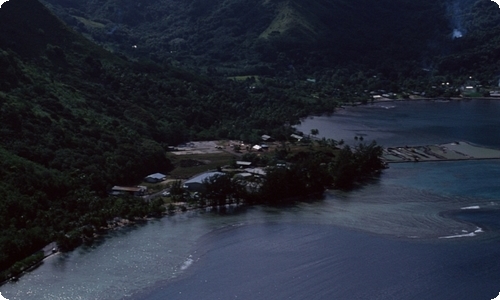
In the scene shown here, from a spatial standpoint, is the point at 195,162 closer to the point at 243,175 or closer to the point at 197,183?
the point at 243,175

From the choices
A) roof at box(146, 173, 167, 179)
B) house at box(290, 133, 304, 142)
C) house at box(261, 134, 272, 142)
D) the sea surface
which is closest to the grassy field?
roof at box(146, 173, 167, 179)

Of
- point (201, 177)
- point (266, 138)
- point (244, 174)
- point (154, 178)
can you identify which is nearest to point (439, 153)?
point (266, 138)

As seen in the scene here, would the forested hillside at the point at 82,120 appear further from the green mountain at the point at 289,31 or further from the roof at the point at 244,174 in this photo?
the green mountain at the point at 289,31

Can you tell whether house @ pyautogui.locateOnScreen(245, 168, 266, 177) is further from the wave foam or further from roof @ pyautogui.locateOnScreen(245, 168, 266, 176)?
the wave foam

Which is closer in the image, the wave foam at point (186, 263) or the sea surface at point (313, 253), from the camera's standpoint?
the sea surface at point (313, 253)

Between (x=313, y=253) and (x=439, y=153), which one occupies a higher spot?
(x=439, y=153)

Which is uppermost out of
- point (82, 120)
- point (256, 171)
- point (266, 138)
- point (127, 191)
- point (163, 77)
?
point (163, 77)

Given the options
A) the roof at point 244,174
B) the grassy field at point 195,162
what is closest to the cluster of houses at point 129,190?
the grassy field at point 195,162

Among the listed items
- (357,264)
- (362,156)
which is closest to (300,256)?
(357,264)
